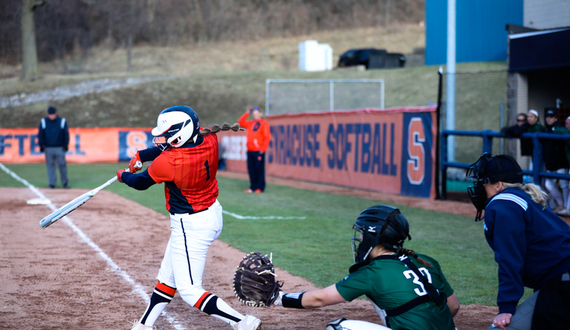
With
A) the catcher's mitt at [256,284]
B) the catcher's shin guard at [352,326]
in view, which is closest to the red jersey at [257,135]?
the catcher's mitt at [256,284]

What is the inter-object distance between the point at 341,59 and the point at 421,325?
36.9 metres

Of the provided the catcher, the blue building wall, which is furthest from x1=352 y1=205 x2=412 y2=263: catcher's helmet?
the blue building wall

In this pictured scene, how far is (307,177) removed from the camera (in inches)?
757

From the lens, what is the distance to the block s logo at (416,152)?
14.1 m

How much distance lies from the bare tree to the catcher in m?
38.9

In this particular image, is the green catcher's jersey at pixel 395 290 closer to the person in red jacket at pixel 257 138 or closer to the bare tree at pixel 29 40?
the person in red jacket at pixel 257 138

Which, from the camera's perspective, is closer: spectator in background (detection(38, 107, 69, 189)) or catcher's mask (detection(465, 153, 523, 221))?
catcher's mask (detection(465, 153, 523, 221))

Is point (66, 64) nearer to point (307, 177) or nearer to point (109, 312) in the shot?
point (307, 177)

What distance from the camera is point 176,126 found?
14.4 feet

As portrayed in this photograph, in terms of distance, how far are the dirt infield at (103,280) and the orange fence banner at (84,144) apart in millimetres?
15522

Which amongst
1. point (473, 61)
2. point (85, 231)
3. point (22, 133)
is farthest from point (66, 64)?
point (85, 231)

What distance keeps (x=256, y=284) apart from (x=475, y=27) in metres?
29.9

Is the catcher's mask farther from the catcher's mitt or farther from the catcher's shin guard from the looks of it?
the catcher's mitt

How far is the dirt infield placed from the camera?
5242 mm
